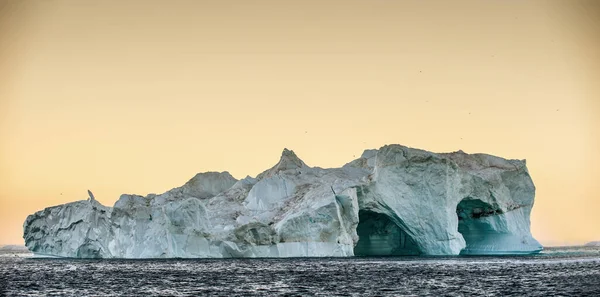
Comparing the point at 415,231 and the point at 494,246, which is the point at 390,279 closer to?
the point at 415,231

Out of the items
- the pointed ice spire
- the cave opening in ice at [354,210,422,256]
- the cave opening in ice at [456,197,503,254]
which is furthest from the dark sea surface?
the cave opening in ice at [354,210,422,256]

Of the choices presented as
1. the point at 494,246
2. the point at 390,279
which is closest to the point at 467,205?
the point at 494,246

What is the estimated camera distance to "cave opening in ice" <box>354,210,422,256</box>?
63.3 metres

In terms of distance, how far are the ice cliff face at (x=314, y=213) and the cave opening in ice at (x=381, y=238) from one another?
0.13 m

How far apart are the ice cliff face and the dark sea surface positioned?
1.60m

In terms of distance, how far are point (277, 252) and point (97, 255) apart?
40.7ft

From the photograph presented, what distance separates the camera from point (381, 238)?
215 feet

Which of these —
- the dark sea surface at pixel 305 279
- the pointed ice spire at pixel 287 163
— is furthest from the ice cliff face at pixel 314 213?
the dark sea surface at pixel 305 279

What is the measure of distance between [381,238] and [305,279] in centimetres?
2595

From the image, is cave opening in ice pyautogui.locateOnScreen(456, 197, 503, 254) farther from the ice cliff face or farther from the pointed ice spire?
the pointed ice spire

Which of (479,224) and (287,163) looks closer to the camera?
(287,163)

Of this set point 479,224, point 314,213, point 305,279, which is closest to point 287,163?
point 314,213

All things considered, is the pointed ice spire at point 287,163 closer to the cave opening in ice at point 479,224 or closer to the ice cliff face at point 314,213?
the ice cliff face at point 314,213

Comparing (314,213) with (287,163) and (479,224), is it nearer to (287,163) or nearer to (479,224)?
(287,163)
